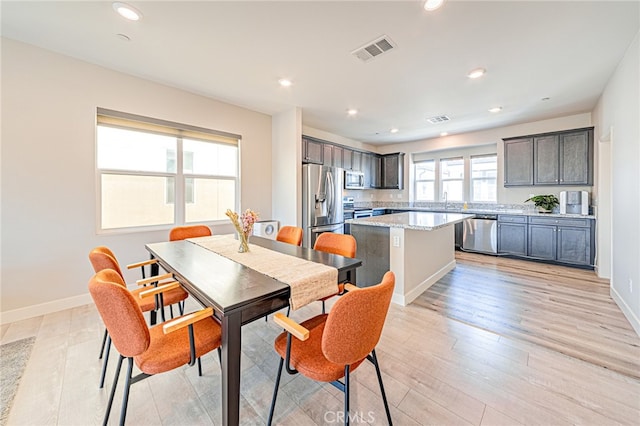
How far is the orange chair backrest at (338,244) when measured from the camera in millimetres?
2238

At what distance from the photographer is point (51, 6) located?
204cm

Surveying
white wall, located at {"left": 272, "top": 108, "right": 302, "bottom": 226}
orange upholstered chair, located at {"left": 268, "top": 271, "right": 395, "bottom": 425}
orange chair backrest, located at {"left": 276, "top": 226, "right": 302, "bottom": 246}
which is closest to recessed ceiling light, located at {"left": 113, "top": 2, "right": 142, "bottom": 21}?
orange chair backrest, located at {"left": 276, "top": 226, "right": 302, "bottom": 246}

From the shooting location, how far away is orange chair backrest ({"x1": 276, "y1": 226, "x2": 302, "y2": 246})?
108 inches

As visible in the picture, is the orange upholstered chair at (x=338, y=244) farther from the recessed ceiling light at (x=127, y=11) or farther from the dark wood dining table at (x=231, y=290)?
the recessed ceiling light at (x=127, y=11)

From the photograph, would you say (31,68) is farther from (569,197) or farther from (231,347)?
(569,197)

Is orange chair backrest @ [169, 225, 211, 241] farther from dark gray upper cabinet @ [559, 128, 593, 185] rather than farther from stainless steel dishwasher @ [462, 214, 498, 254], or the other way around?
dark gray upper cabinet @ [559, 128, 593, 185]

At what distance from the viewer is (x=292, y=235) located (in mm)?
2807

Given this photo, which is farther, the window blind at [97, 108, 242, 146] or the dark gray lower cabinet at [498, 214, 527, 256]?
the dark gray lower cabinet at [498, 214, 527, 256]

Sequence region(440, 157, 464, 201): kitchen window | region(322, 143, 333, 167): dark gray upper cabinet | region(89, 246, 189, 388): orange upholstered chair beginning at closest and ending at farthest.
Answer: region(89, 246, 189, 388): orange upholstered chair < region(322, 143, 333, 167): dark gray upper cabinet < region(440, 157, 464, 201): kitchen window

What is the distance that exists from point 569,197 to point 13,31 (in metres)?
7.66

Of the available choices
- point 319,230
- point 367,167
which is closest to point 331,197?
point 319,230

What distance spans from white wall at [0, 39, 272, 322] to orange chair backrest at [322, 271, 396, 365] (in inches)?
127

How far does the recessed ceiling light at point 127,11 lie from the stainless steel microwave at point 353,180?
14.4 feet

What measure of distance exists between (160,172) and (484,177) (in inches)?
256
